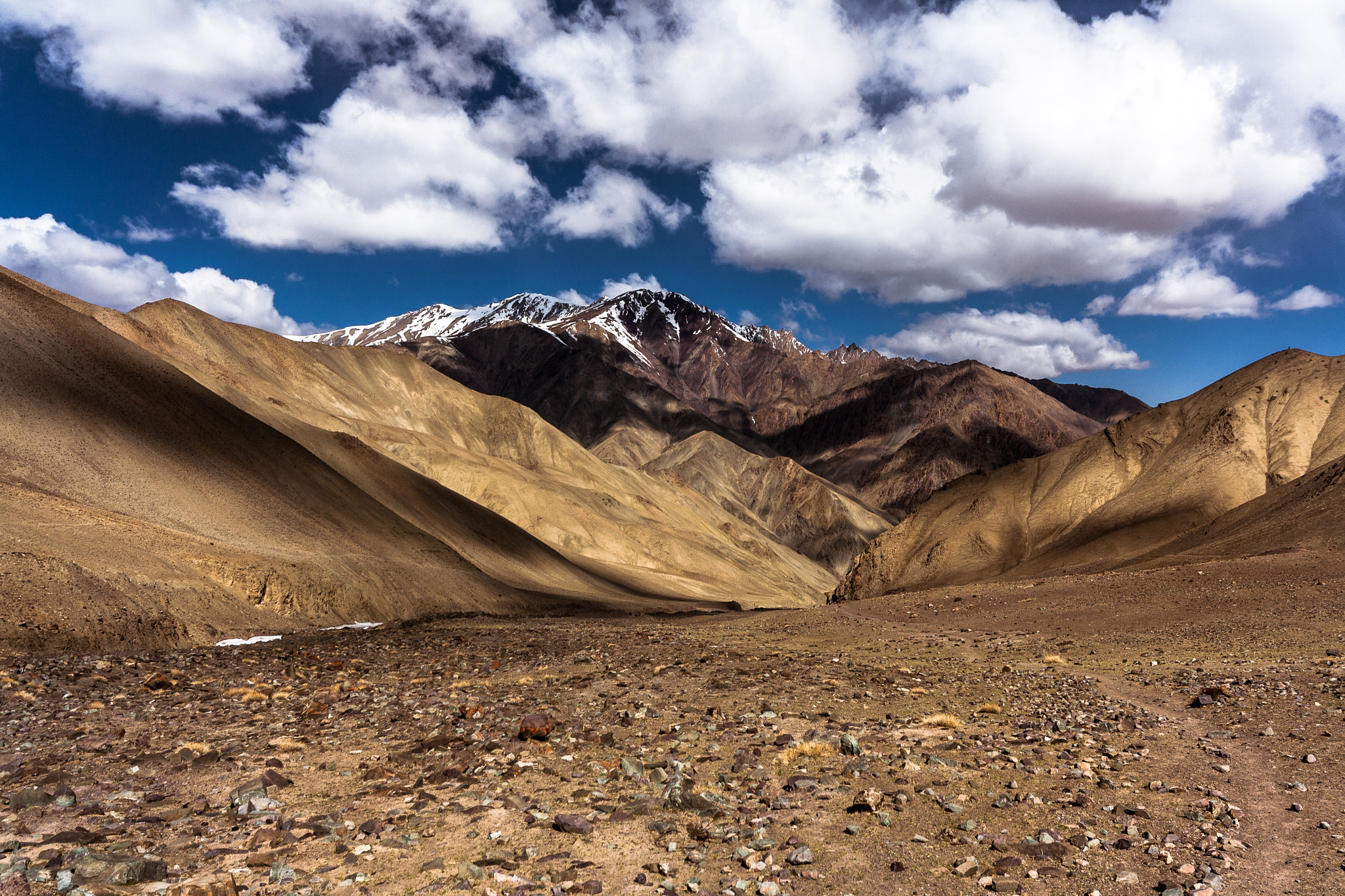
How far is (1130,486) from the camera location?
59.6 meters

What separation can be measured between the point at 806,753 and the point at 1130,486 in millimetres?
59221

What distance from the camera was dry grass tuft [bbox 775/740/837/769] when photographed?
10.0 metres

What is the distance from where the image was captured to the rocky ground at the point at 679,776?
6809 mm

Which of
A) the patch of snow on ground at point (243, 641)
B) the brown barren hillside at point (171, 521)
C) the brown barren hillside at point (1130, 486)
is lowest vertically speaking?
the patch of snow on ground at point (243, 641)

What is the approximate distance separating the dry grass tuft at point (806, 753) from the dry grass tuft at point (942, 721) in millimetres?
2206

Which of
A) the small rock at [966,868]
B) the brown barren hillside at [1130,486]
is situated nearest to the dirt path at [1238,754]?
the small rock at [966,868]

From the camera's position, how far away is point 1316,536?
97.7ft

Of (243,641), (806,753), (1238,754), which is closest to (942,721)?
(806,753)

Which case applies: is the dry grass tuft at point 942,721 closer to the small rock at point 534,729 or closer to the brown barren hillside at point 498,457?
the small rock at point 534,729

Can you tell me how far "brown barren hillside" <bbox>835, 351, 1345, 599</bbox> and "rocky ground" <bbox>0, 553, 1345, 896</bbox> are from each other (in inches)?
1355

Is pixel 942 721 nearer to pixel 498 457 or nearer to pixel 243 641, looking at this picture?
pixel 243 641

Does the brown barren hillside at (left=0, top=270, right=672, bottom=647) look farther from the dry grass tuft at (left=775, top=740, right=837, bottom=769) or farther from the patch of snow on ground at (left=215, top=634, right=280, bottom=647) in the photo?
the dry grass tuft at (left=775, top=740, right=837, bottom=769)

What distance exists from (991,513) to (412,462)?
212 feet

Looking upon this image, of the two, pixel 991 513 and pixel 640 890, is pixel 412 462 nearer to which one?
pixel 991 513
